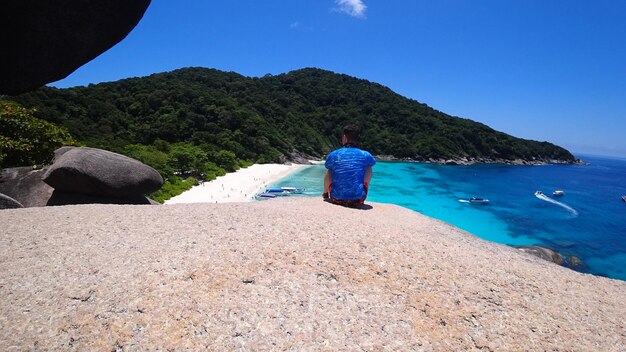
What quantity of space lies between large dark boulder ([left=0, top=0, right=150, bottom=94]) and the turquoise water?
25.5 metres

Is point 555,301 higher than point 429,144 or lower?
lower

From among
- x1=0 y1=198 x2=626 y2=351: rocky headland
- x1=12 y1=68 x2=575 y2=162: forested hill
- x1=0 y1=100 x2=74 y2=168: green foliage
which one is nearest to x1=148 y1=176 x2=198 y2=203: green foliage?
x1=12 y1=68 x2=575 y2=162: forested hill

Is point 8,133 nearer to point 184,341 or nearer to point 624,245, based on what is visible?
point 184,341

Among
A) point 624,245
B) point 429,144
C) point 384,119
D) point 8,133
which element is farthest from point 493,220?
point 384,119

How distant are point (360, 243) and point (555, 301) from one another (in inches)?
116

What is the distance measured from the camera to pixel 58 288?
364cm

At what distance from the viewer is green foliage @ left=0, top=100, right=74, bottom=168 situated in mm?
10680

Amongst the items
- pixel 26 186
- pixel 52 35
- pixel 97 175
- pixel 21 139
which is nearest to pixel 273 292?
pixel 52 35

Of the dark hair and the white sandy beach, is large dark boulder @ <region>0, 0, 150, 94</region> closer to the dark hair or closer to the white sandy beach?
the dark hair

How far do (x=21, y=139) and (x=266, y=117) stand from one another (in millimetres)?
72465

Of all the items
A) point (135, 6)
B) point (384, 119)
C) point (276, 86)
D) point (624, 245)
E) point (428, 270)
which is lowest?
point (624, 245)

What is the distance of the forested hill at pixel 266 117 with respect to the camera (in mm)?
54656

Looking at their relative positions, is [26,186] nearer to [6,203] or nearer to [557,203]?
[6,203]

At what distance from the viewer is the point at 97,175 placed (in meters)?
9.48
